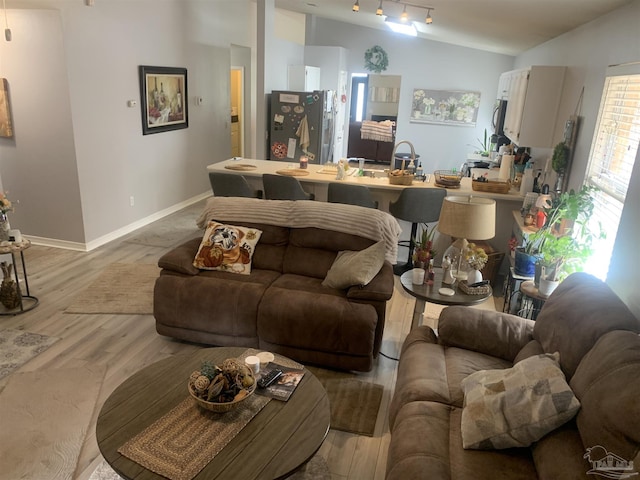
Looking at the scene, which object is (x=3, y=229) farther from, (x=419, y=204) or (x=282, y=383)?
(x=419, y=204)

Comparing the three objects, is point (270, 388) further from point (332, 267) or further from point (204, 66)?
point (204, 66)

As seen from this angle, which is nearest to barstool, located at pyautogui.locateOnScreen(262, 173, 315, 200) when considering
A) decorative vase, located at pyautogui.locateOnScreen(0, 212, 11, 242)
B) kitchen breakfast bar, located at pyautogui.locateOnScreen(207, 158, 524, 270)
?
kitchen breakfast bar, located at pyautogui.locateOnScreen(207, 158, 524, 270)

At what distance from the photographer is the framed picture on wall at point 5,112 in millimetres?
4641

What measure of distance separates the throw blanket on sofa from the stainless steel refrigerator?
11.5 feet

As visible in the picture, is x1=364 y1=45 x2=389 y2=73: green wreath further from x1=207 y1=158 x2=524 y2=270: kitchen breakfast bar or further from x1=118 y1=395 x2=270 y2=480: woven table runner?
x1=118 y1=395 x2=270 y2=480: woven table runner

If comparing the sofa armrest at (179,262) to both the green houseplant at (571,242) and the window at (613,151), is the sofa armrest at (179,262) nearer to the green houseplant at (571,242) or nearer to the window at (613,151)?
the green houseplant at (571,242)

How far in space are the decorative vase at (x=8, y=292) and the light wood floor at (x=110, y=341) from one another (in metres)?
0.14

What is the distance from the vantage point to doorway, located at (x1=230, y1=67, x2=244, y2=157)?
28.7 feet

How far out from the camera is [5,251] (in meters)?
3.50

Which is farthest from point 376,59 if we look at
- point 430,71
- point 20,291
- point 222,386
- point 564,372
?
point 222,386

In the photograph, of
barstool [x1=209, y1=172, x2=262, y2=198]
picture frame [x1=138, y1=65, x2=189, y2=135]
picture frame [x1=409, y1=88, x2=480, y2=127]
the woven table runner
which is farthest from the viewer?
picture frame [x1=409, y1=88, x2=480, y2=127]

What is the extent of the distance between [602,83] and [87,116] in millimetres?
4585

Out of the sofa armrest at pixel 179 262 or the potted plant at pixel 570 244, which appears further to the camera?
the sofa armrest at pixel 179 262

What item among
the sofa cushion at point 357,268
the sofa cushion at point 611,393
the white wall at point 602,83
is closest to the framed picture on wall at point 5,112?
the sofa cushion at point 357,268
